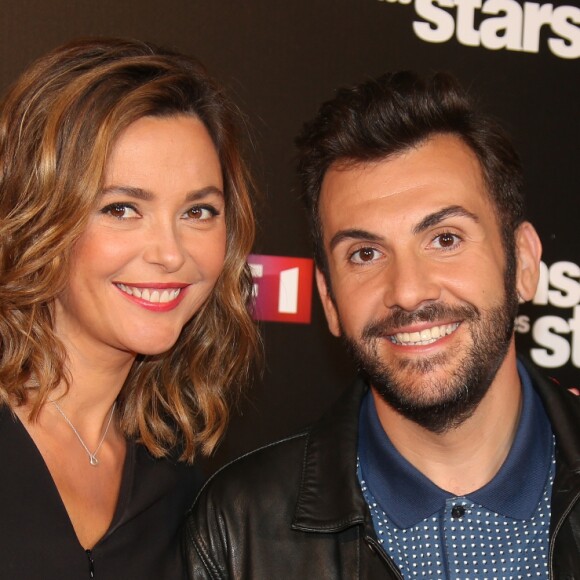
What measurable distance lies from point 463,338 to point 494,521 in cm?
42

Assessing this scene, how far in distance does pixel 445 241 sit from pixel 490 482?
1.90 ft

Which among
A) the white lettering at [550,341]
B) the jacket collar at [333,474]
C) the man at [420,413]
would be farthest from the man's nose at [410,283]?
the white lettering at [550,341]

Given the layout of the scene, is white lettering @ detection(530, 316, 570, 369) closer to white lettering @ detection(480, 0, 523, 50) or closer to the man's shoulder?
white lettering @ detection(480, 0, 523, 50)

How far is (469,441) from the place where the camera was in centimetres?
230

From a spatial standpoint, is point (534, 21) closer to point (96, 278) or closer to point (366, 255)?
point (366, 255)

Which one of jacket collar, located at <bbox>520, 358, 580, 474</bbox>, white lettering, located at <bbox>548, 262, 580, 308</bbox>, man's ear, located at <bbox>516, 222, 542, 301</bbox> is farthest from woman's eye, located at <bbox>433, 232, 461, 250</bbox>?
white lettering, located at <bbox>548, 262, 580, 308</bbox>

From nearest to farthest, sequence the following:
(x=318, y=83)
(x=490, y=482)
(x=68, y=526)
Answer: (x=68, y=526) → (x=490, y=482) → (x=318, y=83)

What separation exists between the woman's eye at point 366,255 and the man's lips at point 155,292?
0.43m

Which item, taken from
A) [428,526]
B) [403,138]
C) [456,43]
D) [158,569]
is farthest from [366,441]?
[456,43]

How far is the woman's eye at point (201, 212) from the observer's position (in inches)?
94.7

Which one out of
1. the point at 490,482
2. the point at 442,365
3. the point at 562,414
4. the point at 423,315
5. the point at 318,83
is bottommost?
the point at 490,482

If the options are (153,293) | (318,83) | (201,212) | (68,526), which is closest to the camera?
(68,526)

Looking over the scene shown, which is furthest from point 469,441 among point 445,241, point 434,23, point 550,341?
point 434,23

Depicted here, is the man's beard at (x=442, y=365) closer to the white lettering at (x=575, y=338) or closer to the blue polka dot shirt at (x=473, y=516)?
the blue polka dot shirt at (x=473, y=516)
